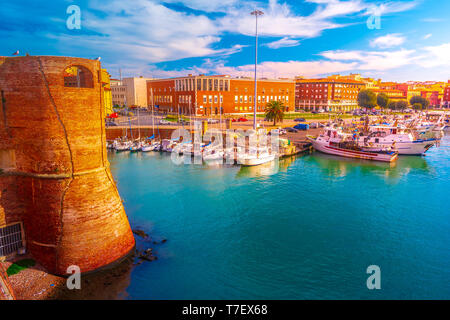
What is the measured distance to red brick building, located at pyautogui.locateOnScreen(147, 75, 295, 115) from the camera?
79000 mm

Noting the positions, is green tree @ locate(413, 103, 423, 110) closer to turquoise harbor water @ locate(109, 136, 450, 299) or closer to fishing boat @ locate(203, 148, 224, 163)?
turquoise harbor water @ locate(109, 136, 450, 299)

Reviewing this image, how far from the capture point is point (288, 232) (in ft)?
66.4

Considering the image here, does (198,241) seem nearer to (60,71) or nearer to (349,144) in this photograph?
(60,71)

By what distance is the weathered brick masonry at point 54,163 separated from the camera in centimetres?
1270

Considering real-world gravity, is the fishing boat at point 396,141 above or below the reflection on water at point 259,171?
above

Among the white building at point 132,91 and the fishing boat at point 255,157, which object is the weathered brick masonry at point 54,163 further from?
the white building at point 132,91

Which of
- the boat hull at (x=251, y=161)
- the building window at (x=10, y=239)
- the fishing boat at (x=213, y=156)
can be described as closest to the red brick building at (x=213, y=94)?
the fishing boat at (x=213, y=156)

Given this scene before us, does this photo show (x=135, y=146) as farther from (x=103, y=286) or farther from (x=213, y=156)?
(x=103, y=286)

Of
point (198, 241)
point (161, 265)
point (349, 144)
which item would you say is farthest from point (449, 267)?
point (349, 144)

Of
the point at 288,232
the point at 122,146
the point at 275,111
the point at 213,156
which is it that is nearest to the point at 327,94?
the point at 275,111

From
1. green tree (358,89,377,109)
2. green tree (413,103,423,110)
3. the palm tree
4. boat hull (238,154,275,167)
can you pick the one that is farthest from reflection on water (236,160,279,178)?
green tree (413,103,423,110)

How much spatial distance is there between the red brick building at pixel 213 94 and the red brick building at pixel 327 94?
29034mm

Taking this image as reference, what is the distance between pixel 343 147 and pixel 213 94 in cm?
4183

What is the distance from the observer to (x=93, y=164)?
1404cm
